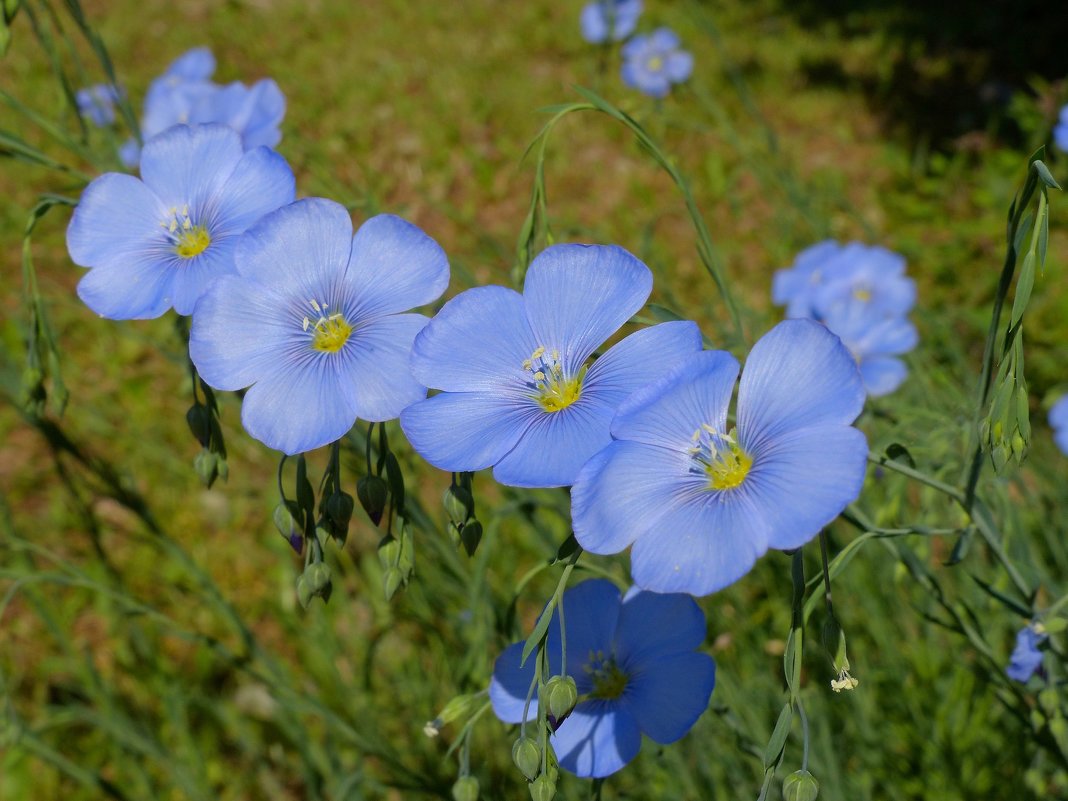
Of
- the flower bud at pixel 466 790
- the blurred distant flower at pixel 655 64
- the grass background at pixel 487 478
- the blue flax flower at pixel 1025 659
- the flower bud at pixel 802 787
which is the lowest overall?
the grass background at pixel 487 478

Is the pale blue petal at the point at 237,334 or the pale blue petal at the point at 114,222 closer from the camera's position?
the pale blue petal at the point at 237,334

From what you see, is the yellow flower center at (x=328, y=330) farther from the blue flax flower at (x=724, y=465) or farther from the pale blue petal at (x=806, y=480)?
the pale blue petal at (x=806, y=480)

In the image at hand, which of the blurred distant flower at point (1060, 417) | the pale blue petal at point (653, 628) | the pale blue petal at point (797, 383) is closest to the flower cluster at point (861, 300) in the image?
the blurred distant flower at point (1060, 417)

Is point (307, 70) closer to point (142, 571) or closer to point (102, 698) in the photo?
point (142, 571)

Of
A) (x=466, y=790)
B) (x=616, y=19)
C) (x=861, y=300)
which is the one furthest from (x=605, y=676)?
(x=616, y=19)

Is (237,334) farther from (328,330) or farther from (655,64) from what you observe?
(655,64)

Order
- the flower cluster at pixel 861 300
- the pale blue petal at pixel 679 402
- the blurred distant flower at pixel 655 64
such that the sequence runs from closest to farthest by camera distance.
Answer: the pale blue petal at pixel 679 402, the flower cluster at pixel 861 300, the blurred distant flower at pixel 655 64

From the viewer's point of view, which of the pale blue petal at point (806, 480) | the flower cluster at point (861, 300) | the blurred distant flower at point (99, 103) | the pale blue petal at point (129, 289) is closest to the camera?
the pale blue petal at point (806, 480)

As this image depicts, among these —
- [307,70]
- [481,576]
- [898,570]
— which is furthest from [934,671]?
[307,70]
